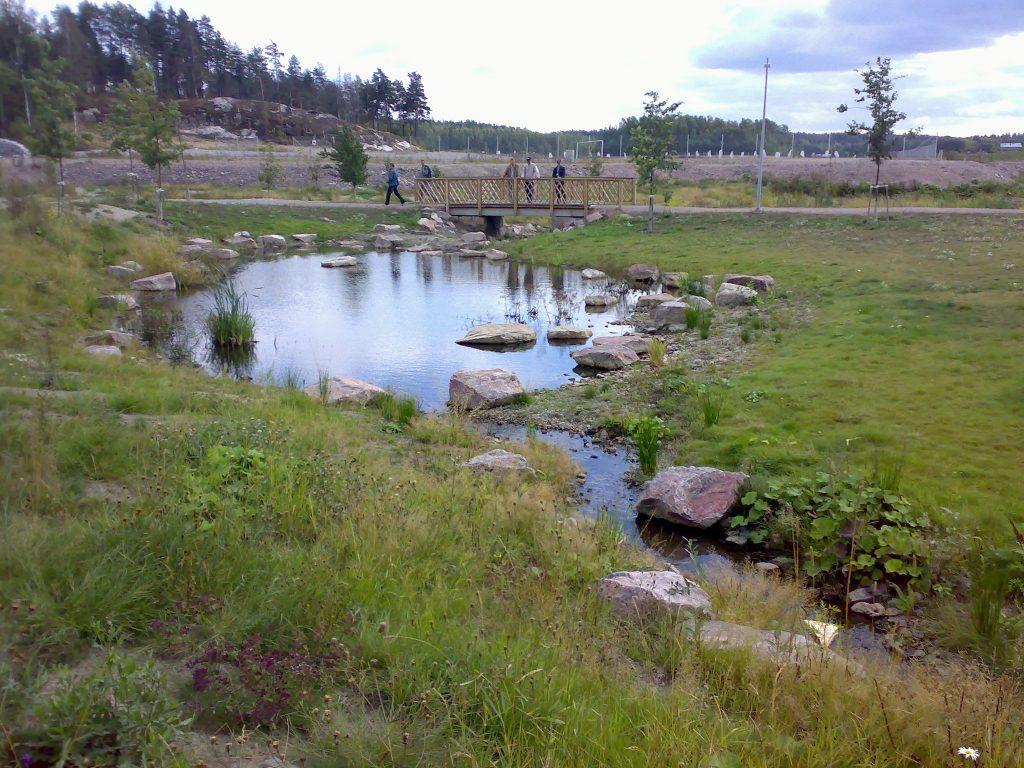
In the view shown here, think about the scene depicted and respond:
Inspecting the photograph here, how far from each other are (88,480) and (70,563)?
1.69 meters

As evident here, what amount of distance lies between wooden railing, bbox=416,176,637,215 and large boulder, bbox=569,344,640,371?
1933 cm

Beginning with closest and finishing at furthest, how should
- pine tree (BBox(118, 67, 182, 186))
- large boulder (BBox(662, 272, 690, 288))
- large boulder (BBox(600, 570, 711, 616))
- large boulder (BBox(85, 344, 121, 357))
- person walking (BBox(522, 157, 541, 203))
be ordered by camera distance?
large boulder (BBox(600, 570, 711, 616)) → large boulder (BBox(85, 344, 121, 357)) → large boulder (BBox(662, 272, 690, 288)) → pine tree (BBox(118, 67, 182, 186)) → person walking (BBox(522, 157, 541, 203))

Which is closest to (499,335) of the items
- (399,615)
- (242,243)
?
(399,615)

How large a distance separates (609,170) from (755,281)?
38.7 m

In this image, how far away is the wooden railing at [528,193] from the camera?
31109mm

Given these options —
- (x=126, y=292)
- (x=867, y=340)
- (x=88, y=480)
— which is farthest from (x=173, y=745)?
(x=126, y=292)

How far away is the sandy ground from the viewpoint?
A: 40.7 m

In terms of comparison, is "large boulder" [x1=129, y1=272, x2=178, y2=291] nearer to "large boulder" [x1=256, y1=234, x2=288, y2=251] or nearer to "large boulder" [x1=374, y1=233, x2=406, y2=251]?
"large boulder" [x1=256, y1=234, x2=288, y2=251]

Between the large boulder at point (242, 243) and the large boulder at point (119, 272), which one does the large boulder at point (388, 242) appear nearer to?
the large boulder at point (242, 243)

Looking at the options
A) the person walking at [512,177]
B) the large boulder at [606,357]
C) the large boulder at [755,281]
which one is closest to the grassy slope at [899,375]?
the large boulder at [755,281]

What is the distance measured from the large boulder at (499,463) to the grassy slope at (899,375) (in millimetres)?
1880

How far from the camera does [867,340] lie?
1102cm

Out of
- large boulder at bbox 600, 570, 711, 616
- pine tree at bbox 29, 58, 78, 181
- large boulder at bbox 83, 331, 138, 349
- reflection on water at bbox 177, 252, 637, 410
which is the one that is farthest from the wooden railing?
large boulder at bbox 600, 570, 711, 616

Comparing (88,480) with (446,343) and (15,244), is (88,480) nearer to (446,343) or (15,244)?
(446,343)
